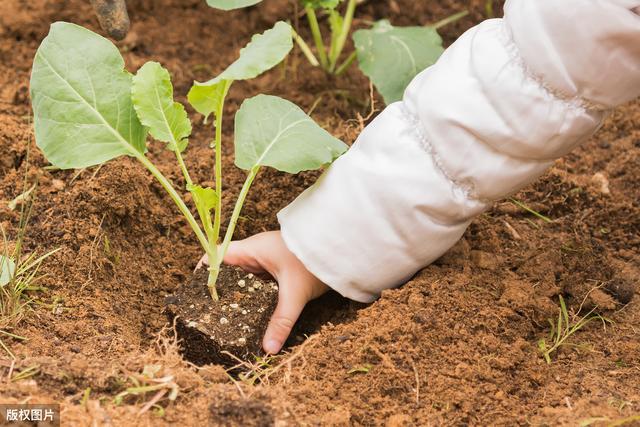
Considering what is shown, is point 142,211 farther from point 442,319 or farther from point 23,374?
point 442,319

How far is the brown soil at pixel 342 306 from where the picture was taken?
1267 millimetres

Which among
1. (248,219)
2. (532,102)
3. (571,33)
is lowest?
(248,219)

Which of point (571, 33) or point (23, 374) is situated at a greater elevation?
point (571, 33)

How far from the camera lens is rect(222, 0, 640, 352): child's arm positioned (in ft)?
4.44

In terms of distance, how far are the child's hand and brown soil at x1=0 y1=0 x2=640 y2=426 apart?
63mm

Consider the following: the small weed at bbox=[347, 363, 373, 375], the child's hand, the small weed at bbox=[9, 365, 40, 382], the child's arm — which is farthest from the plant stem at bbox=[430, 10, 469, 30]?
the small weed at bbox=[9, 365, 40, 382]

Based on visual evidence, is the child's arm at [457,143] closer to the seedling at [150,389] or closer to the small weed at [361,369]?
the small weed at [361,369]

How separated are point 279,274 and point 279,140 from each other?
25cm

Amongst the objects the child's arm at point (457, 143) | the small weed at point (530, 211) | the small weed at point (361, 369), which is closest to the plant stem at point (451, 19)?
the small weed at point (530, 211)


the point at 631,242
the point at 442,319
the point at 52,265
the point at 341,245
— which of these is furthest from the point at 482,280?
the point at 52,265

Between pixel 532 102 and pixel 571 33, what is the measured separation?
0.40 feet

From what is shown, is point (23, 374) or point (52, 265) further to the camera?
point (52, 265)

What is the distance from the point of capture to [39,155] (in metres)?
1.79

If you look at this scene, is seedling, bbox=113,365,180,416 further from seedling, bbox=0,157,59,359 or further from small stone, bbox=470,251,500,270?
small stone, bbox=470,251,500,270
